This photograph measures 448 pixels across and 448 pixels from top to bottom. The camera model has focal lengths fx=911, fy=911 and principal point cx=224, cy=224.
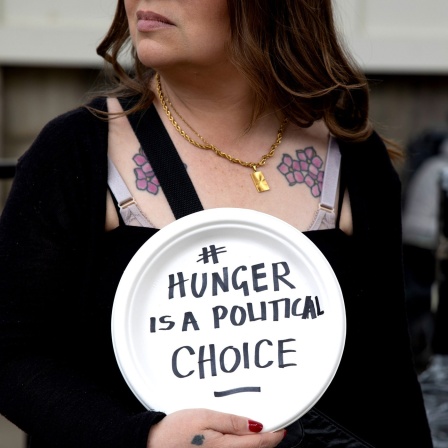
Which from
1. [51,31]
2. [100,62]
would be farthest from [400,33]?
[51,31]

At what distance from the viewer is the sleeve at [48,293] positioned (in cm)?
151

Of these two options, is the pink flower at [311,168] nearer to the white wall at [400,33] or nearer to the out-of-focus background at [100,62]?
the out-of-focus background at [100,62]

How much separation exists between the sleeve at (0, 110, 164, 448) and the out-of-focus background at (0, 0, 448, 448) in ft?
8.99

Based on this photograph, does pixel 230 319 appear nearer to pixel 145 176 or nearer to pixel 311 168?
pixel 145 176

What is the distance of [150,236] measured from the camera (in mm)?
1615

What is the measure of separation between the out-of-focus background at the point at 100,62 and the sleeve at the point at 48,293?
274 centimetres

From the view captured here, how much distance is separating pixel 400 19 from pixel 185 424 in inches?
141

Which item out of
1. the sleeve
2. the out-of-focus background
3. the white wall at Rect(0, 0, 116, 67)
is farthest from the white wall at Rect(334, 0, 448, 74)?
the sleeve

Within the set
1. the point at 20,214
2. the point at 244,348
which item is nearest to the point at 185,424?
the point at 244,348

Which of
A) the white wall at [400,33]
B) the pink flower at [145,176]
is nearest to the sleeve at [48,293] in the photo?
the pink flower at [145,176]

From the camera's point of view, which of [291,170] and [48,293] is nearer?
[48,293]

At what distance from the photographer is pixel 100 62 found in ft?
14.4

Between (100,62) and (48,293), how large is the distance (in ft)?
9.78

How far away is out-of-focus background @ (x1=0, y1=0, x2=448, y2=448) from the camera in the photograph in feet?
14.3
